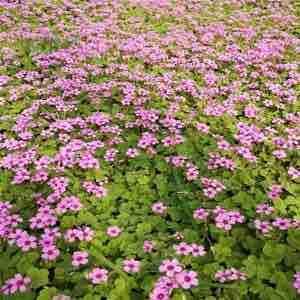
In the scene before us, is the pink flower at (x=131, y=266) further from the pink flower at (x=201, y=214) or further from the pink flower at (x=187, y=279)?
the pink flower at (x=201, y=214)

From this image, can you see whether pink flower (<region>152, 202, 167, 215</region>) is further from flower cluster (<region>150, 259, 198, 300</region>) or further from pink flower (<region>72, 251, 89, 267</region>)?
pink flower (<region>72, 251, 89, 267</region>)

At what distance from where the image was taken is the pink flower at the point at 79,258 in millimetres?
3923

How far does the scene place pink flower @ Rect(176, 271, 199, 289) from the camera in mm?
3684

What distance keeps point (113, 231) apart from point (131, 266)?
52cm

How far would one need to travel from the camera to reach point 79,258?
13.0 ft

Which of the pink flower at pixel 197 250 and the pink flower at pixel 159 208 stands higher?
the pink flower at pixel 197 250

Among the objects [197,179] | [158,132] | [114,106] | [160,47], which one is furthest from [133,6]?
[197,179]

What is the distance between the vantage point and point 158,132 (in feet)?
20.1

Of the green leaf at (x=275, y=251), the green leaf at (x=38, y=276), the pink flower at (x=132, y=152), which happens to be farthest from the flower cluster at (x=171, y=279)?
the pink flower at (x=132, y=152)

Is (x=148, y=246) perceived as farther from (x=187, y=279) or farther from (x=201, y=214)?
(x=201, y=214)

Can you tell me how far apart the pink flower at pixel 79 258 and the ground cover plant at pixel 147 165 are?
0.4 inches

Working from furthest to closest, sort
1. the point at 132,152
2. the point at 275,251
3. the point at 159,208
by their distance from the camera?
the point at 132,152
the point at 159,208
the point at 275,251

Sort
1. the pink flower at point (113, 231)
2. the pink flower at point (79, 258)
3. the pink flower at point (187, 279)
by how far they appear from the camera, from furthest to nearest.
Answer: the pink flower at point (113, 231) → the pink flower at point (79, 258) → the pink flower at point (187, 279)

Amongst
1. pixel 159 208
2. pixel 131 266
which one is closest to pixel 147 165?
pixel 159 208
